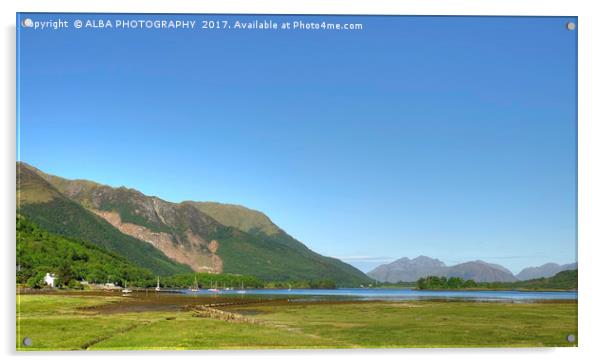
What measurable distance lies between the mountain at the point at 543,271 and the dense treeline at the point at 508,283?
0.07 meters

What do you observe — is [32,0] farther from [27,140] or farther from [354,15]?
[354,15]

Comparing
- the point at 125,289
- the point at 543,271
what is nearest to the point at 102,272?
the point at 125,289

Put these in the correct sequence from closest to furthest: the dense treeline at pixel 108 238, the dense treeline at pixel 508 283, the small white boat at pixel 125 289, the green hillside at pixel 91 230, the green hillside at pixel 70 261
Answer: the dense treeline at pixel 508 283
the green hillside at pixel 70 261
the green hillside at pixel 91 230
the dense treeline at pixel 108 238
the small white boat at pixel 125 289

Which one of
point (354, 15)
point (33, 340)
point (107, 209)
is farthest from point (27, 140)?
point (354, 15)

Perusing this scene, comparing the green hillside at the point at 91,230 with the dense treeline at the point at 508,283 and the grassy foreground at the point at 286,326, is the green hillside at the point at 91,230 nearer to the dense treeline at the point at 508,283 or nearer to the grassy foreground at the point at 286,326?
the grassy foreground at the point at 286,326

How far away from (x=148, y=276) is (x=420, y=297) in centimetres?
546

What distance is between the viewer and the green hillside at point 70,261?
10.8m

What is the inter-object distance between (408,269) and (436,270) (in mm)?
517

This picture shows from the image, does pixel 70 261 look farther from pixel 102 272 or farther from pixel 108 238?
pixel 108 238

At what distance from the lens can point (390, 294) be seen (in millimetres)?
12289

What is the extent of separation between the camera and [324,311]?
12.4m

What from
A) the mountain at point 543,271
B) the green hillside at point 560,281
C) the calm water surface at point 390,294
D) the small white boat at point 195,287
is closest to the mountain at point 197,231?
the small white boat at point 195,287

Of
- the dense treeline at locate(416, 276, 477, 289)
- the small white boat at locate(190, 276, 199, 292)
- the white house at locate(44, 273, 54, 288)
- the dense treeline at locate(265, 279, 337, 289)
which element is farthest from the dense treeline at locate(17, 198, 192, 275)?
the dense treeline at locate(416, 276, 477, 289)

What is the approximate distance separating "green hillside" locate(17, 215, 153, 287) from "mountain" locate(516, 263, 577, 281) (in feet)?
23.7
